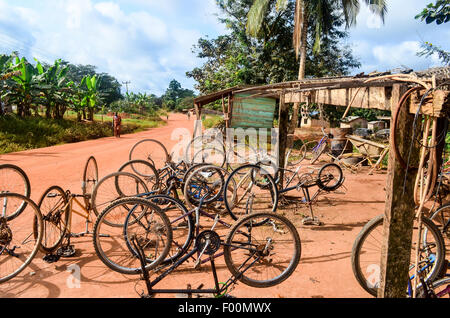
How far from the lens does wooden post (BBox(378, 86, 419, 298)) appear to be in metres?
2.40

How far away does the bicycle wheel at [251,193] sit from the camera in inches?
187

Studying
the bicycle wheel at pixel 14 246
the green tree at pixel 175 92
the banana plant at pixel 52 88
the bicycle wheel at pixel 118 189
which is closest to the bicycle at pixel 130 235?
the bicycle wheel at pixel 118 189

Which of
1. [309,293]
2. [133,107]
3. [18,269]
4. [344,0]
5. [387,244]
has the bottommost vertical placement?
[309,293]

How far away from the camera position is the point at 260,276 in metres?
3.50

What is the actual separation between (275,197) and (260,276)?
1.74 m

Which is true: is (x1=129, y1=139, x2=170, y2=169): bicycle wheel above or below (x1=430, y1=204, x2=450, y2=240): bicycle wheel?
above

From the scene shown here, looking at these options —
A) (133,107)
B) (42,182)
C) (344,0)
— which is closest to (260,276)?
(42,182)

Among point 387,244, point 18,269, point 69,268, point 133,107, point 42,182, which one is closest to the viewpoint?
point 387,244

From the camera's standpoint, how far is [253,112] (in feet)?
45.9

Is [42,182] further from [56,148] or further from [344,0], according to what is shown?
[344,0]

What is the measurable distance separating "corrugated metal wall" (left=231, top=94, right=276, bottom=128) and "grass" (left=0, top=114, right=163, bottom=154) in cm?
908

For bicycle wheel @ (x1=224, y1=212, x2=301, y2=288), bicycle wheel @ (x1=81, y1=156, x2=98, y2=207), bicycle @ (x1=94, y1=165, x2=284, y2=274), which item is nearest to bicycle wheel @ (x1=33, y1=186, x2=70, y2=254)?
bicycle wheel @ (x1=81, y1=156, x2=98, y2=207)

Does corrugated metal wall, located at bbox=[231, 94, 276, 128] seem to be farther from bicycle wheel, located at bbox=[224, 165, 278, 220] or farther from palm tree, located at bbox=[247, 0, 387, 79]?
bicycle wheel, located at bbox=[224, 165, 278, 220]
